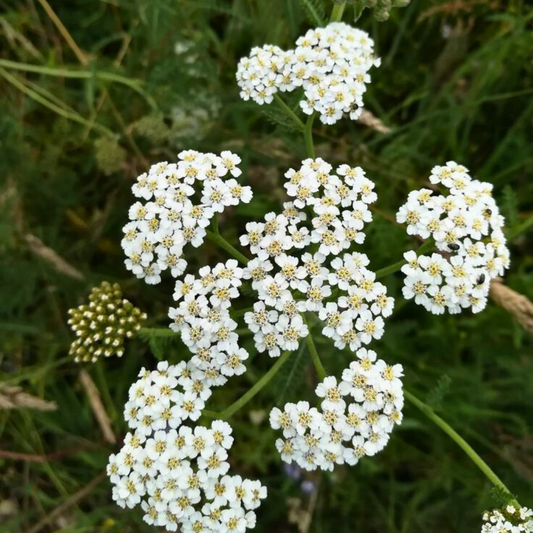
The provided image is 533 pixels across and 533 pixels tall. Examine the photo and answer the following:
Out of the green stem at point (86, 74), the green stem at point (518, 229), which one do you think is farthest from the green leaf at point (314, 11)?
the green stem at point (518, 229)

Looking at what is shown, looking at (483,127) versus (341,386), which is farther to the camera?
Answer: (483,127)

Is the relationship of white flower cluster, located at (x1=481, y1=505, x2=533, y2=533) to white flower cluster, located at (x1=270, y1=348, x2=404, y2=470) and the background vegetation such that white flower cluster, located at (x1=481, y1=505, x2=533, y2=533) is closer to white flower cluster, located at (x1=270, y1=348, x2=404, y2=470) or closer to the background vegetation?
white flower cluster, located at (x1=270, y1=348, x2=404, y2=470)

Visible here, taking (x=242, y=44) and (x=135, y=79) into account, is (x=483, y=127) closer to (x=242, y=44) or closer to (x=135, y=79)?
(x=242, y=44)

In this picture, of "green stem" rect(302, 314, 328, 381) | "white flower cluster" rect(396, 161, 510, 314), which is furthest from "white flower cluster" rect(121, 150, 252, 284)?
"white flower cluster" rect(396, 161, 510, 314)

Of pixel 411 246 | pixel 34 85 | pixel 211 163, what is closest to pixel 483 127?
pixel 411 246

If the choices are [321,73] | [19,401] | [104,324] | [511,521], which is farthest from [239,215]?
[511,521]
